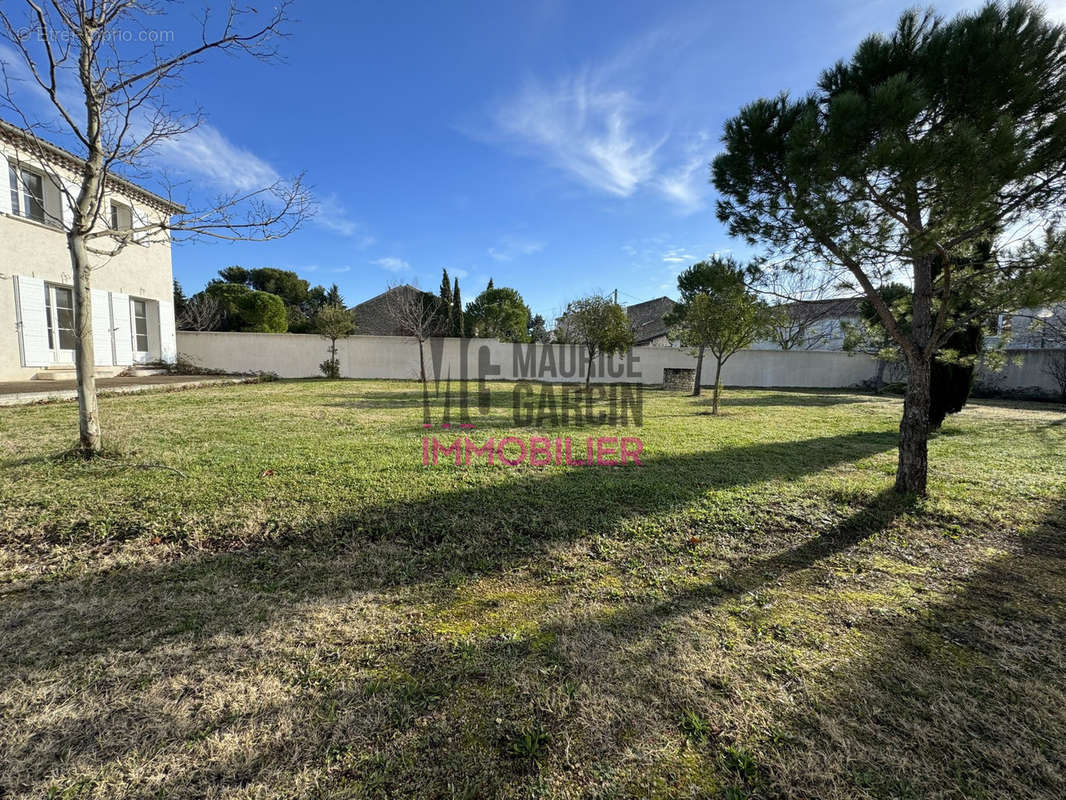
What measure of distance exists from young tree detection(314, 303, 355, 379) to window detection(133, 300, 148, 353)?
16.4 feet

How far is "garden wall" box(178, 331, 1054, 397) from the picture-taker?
1535cm

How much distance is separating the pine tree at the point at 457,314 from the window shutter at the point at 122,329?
16137 mm

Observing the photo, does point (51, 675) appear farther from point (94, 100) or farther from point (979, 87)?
point (979, 87)

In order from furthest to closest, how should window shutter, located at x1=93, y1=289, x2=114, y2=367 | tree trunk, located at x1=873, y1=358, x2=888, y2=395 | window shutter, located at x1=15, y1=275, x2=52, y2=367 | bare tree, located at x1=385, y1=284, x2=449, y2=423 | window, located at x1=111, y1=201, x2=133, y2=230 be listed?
tree trunk, located at x1=873, y1=358, x2=888, y2=395 < bare tree, located at x1=385, y1=284, x2=449, y2=423 < window, located at x1=111, y1=201, x2=133, y2=230 < window shutter, located at x1=93, y1=289, x2=114, y2=367 < window shutter, located at x1=15, y1=275, x2=52, y2=367

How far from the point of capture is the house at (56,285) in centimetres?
902

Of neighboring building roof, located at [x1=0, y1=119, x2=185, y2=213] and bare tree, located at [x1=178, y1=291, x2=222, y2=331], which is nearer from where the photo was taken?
neighboring building roof, located at [x1=0, y1=119, x2=185, y2=213]

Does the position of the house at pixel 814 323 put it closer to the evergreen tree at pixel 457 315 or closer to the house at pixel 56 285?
the evergreen tree at pixel 457 315

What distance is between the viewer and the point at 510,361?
62.3 ft

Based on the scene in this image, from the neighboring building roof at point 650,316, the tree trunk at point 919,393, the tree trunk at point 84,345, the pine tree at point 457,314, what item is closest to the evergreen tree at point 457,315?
the pine tree at point 457,314

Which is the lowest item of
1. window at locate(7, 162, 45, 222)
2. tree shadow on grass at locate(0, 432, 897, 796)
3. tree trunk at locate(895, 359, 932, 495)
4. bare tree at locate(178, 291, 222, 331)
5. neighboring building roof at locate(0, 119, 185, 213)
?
tree shadow on grass at locate(0, 432, 897, 796)

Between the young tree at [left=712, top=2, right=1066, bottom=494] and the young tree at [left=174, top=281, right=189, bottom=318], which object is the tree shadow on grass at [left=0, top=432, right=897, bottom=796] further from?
the young tree at [left=174, top=281, right=189, bottom=318]

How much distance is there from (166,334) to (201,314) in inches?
342

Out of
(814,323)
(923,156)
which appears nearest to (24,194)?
(923,156)

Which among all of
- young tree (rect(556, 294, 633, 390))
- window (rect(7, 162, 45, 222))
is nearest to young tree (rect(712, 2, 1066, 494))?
young tree (rect(556, 294, 633, 390))
